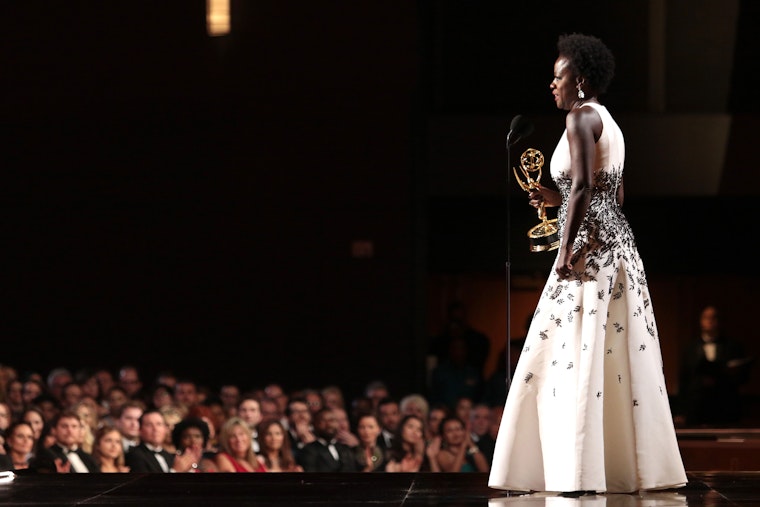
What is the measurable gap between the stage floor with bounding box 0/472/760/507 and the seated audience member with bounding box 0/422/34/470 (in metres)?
2.03

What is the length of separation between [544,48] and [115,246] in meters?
3.87

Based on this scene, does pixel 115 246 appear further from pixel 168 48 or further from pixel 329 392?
pixel 329 392

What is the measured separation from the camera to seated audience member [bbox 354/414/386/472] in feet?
26.4

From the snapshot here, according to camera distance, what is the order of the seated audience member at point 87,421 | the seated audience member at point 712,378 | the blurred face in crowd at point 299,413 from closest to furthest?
the seated audience member at point 87,421 → the blurred face in crowd at point 299,413 → the seated audience member at point 712,378

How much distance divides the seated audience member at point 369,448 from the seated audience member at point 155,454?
46.2 inches

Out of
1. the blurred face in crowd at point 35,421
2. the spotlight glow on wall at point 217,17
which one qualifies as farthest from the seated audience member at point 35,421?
the spotlight glow on wall at point 217,17

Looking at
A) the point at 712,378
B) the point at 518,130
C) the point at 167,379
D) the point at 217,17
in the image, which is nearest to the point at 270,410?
the point at 167,379

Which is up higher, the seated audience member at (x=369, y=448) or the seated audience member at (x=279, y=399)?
the seated audience member at (x=279, y=399)

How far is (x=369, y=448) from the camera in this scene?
8188 millimetres

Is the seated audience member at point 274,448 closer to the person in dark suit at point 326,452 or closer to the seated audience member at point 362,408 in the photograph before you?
the person in dark suit at point 326,452

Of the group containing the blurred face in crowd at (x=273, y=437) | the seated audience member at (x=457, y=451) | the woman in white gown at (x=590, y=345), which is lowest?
the seated audience member at (x=457, y=451)

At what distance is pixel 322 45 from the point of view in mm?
11242

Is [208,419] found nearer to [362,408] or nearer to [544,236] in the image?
[362,408]

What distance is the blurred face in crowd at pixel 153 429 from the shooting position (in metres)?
7.36
